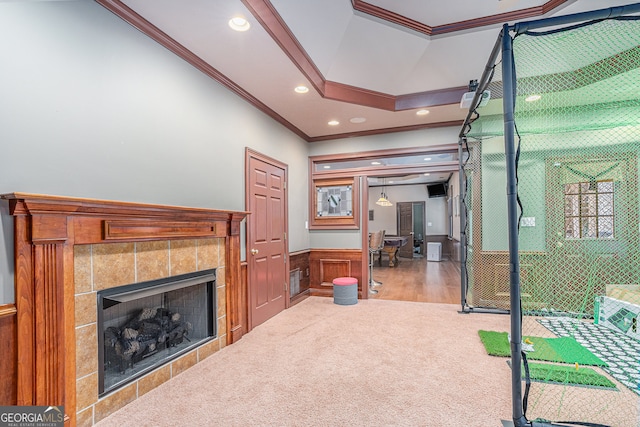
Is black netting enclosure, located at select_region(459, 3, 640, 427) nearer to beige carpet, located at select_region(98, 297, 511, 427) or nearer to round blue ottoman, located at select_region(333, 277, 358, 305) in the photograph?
beige carpet, located at select_region(98, 297, 511, 427)

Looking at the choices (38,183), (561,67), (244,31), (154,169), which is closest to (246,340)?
(154,169)

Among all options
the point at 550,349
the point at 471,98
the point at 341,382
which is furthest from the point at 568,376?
the point at 471,98

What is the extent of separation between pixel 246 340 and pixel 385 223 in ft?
28.4

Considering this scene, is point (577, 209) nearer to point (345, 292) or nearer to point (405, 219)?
point (345, 292)

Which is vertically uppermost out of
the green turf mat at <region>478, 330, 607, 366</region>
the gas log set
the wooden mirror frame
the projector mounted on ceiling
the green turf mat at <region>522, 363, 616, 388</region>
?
the projector mounted on ceiling

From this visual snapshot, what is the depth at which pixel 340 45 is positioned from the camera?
3.04 meters

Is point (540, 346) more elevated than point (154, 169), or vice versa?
point (154, 169)

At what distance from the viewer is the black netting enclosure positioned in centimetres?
213

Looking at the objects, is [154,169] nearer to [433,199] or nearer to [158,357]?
[158,357]

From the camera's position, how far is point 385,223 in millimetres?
11219

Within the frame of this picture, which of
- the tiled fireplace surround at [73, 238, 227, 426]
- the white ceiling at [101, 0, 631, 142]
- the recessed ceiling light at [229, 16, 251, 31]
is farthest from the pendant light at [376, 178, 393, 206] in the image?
the recessed ceiling light at [229, 16, 251, 31]

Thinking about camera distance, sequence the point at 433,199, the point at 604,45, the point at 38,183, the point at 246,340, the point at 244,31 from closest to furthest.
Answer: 1. the point at 38,183
2. the point at 244,31
3. the point at 604,45
4. the point at 246,340
5. the point at 433,199

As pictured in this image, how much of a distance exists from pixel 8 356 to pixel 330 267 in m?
3.99

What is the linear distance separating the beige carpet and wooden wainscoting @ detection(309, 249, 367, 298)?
1394mm
